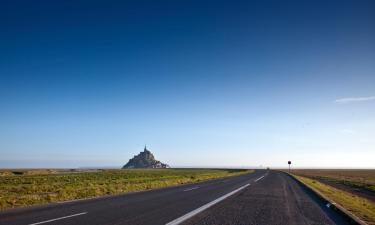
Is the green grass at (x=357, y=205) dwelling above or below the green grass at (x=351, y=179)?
below

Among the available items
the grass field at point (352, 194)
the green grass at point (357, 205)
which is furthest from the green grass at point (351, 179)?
the green grass at point (357, 205)

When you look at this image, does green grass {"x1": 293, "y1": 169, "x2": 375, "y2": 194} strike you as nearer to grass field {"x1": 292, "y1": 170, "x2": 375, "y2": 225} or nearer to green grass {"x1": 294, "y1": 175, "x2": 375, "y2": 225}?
grass field {"x1": 292, "y1": 170, "x2": 375, "y2": 225}

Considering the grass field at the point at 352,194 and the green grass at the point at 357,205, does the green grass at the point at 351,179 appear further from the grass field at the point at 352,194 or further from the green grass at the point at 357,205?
the green grass at the point at 357,205

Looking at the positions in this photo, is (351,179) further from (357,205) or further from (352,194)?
(357,205)

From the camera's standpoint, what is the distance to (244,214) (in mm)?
10883

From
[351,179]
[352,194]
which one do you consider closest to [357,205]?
[352,194]

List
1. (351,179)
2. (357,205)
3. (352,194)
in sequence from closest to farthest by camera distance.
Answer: (357,205) < (352,194) < (351,179)

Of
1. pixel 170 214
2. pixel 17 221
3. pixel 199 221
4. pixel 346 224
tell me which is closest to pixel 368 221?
pixel 346 224

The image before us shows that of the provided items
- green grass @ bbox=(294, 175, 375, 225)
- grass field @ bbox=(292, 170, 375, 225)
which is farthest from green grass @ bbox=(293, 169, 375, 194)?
green grass @ bbox=(294, 175, 375, 225)

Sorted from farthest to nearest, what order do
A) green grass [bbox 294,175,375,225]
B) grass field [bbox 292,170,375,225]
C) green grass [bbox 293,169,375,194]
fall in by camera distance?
1. green grass [bbox 293,169,375,194]
2. grass field [bbox 292,170,375,225]
3. green grass [bbox 294,175,375,225]

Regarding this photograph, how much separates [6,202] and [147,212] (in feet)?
22.6

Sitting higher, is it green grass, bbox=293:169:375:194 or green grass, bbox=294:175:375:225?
green grass, bbox=293:169:375:194

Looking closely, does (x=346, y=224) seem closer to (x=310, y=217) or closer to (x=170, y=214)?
(x=310, y=217)

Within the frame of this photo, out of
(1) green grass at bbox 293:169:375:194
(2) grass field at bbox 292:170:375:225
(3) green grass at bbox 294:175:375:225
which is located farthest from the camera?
(1) green grass at bbox 293:169:375:194
